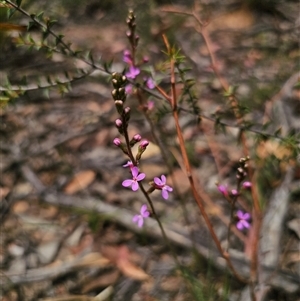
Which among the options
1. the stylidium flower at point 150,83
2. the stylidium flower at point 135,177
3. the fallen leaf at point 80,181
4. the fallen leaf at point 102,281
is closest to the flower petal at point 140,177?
the stylidium flower at point 135,177

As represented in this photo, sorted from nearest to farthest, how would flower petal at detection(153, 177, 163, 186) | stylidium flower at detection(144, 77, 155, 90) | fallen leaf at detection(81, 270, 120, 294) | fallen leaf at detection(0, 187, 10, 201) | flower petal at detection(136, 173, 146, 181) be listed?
flower petal at detection(136, 173, 146, 181), flower petal at detection(153, 177, 163, 186), stylidium flower at detection(144, 77, 155, 90), fallen leaf at detection(81, 270, 120, 294), fallen leaf at detection(0, 187, 10, 201)

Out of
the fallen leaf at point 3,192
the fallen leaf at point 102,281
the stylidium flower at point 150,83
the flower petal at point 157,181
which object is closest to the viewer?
the flower petal at point 157,181

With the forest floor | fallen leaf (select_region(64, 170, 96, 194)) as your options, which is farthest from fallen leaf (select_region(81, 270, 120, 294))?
fallen leaf (select_region(64, 170, 96, 194))

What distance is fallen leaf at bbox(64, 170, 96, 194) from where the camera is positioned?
267 cm

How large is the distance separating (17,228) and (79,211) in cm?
35

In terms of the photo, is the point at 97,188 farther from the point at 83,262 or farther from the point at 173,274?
the point at 173,274

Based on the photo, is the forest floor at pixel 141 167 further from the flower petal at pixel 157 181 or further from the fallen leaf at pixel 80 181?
the flower petal at pixel 157 181

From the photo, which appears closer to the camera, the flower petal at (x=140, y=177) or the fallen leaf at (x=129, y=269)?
the flower petal at (x=140, y=177)

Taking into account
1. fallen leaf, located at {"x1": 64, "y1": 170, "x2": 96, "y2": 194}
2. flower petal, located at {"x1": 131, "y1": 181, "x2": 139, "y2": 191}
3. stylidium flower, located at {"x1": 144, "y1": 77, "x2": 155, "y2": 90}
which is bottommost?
fallen leaf, located at {"x1": 64, "y1": 170, "x2": 96, "y2": 194}

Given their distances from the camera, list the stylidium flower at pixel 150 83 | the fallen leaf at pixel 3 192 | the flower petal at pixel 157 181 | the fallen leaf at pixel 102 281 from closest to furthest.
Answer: the flower petal at pixel 157 181 < the stylidium flower at pixel 150 83 < the fallen leaf at pixel 102 281 < the fallen leaf at pixel 3 192

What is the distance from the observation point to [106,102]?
3.20m

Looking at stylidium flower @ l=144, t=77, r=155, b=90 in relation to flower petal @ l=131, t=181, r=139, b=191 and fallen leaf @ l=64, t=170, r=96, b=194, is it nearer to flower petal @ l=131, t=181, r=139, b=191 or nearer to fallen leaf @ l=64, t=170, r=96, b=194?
flower petal @ l=131, t=181, r=139, b=191

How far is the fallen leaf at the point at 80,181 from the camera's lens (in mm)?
2668

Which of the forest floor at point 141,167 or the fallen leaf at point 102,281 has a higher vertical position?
the forest floor at point 141,167
